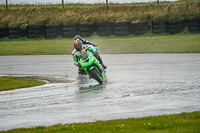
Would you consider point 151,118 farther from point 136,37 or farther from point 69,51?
point 136,37

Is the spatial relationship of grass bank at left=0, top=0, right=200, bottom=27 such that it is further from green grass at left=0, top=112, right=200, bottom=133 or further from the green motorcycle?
green grass at left=0, top=112, right=200, bottom=133

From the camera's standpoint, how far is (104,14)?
36938mm

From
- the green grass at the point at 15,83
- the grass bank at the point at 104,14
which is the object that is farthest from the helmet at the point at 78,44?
the grass bank at the point at 104,14

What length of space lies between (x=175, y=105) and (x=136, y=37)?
912 inches

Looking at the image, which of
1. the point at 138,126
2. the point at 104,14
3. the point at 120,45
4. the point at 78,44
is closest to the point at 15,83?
the point at 78,44

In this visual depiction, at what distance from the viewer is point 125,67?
60.2ft

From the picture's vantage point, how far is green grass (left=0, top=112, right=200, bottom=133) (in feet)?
22.4

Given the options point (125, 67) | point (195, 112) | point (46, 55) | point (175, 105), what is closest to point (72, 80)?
point (125, 67)

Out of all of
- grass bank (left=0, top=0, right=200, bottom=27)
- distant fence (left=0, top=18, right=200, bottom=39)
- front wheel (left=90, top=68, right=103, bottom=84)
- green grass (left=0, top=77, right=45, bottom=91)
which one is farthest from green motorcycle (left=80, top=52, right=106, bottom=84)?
grass bank (left=0, top=0, right=200, bottom=27)

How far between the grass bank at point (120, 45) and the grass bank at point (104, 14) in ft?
7.97

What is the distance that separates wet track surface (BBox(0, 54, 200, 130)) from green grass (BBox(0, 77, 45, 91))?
1.95 feet

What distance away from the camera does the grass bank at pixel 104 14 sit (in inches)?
1310

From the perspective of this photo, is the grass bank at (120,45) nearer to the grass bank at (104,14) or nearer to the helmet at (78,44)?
the grass bank at (104,14)

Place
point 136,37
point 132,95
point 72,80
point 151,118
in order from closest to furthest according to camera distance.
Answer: point 151,118 < point 132,95 < point 72,80 < point 136,37
